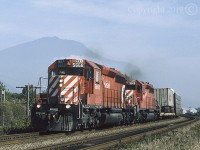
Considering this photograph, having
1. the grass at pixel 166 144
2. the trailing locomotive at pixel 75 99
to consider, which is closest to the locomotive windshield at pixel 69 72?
the trailing locomotive at pixel 75 99

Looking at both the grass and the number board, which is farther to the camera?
the number board

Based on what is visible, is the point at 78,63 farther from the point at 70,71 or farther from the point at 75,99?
the point at 75,99

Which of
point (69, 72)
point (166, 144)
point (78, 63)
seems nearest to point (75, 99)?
point (69, 72)

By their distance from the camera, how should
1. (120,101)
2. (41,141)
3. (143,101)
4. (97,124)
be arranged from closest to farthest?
(41,141)
(97,124)
(120,101)
(143,101)

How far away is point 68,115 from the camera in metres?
19.4

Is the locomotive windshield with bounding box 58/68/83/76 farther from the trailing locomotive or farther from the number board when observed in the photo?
the number board

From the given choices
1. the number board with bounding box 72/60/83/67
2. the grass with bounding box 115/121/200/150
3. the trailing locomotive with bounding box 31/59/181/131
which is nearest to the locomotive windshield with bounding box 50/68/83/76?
the trailing locomotive with bounding box 31/59/181/131

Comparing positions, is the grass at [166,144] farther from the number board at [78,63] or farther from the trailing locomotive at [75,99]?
the number board at [78,63]

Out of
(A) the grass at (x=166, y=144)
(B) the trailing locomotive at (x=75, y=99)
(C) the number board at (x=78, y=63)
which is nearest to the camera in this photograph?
(A) the grass at (x=166, y=144)

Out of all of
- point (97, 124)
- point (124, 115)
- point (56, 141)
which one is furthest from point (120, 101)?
point (56, 141)

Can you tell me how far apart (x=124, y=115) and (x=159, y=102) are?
20.2 metres

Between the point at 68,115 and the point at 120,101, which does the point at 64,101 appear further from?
the point at 120,101

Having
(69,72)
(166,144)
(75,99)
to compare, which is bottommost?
(166,144)

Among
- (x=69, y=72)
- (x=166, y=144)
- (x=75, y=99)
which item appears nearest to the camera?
(x=166, y=144)
